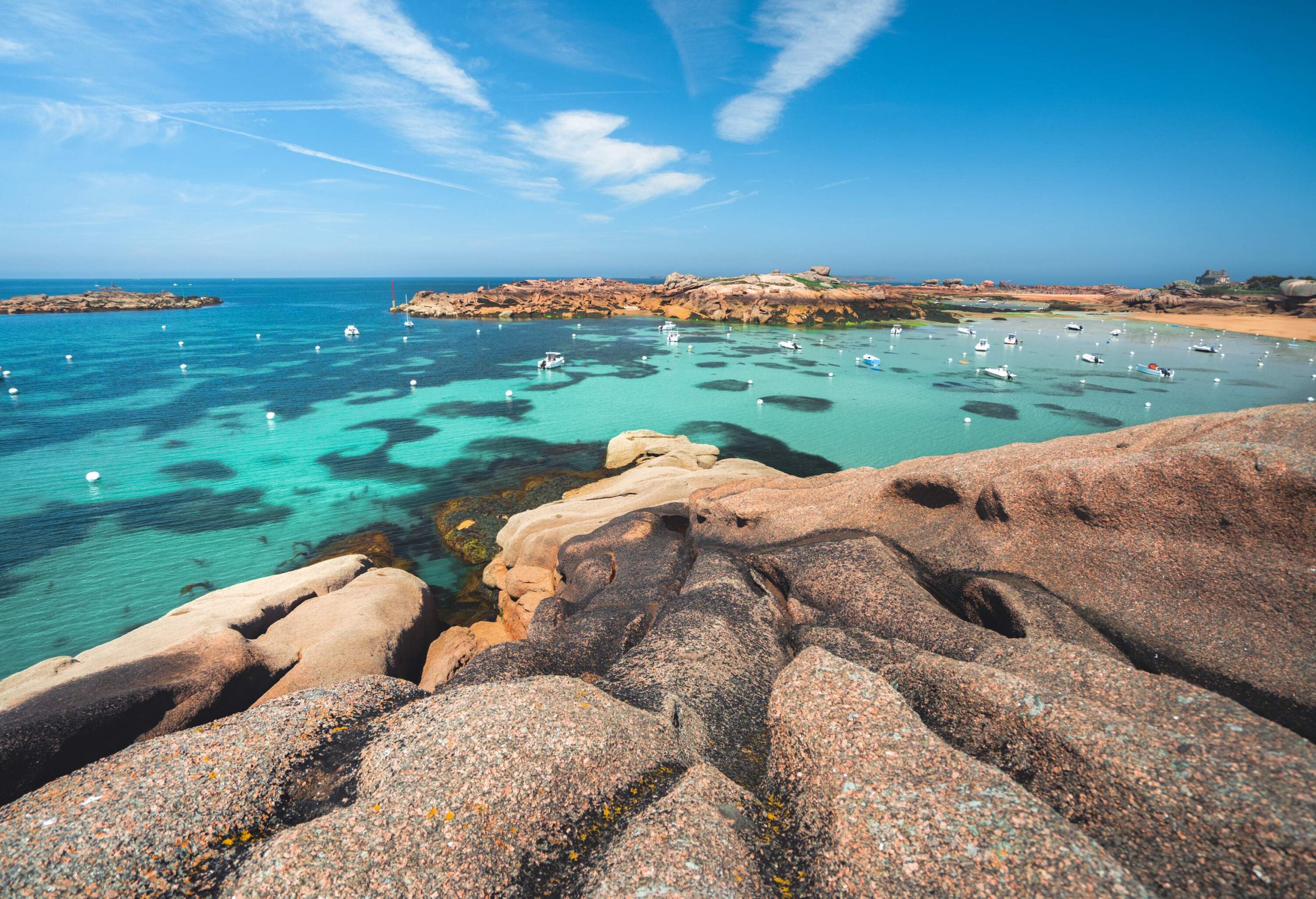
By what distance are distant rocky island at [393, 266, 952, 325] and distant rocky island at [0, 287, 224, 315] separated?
58639 mm

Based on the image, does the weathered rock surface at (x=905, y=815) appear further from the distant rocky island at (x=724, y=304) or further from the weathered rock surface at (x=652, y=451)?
the distant rocky island at (x=724, y=304)

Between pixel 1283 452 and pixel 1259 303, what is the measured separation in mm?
141356

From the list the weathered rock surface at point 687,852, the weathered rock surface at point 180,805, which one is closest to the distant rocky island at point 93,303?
the weathered rock surface at point 180,805

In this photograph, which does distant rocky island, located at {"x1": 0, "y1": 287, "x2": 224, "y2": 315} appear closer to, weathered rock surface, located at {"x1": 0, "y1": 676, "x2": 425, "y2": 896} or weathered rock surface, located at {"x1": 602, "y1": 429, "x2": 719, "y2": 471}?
weathered rock surface, located at {"x1": 602, "y1": 429, "x2": 719, "y2": 471}

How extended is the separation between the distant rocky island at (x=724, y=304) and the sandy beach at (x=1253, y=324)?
4054 centimetres

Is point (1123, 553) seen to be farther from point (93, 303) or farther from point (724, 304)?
point (93, 303)

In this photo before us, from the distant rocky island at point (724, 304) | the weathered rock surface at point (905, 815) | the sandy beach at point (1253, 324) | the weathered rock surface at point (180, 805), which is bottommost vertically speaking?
the weathered rock surface at point (180, 805)

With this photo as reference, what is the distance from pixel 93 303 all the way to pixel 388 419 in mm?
137254

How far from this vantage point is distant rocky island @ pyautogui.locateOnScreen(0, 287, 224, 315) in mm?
116312

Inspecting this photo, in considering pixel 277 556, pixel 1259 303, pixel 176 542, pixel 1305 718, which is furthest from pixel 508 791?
pixel 1259 303

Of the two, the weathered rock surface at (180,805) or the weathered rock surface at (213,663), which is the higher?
the weathered rock surface at (180,805)

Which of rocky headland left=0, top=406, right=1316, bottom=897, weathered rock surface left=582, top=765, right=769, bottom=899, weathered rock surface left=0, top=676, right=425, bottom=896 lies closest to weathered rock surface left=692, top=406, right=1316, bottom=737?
rocky headland left=0, top=406, right=1316, bottom=897

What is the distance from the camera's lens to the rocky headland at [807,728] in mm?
5121

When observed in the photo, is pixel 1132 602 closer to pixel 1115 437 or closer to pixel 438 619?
pixel 1115 437
